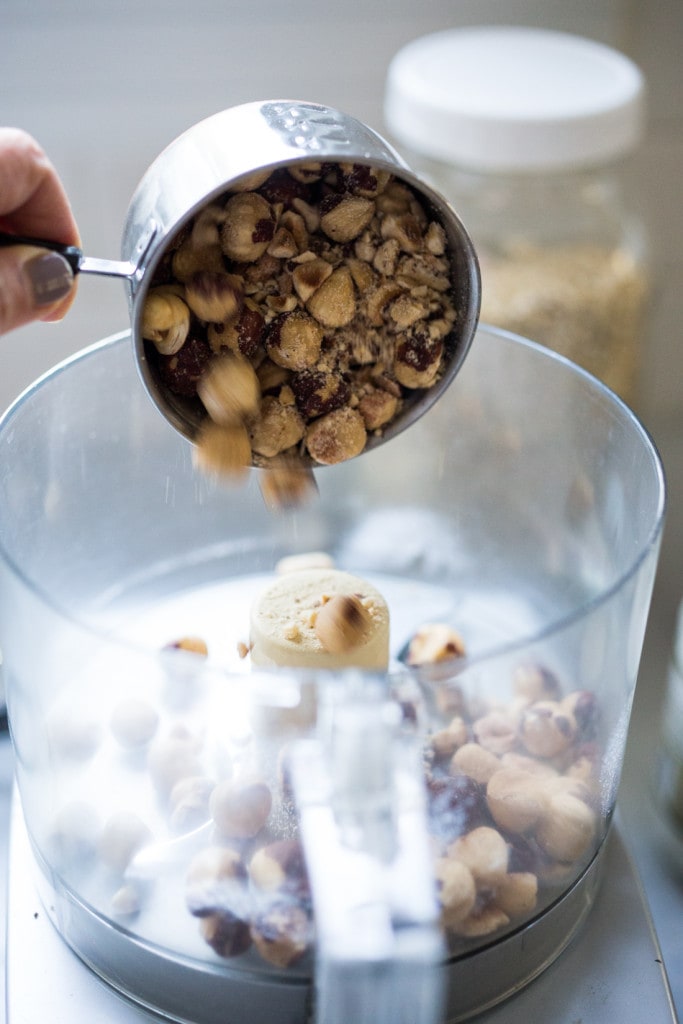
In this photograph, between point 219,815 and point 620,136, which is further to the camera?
point 620,136

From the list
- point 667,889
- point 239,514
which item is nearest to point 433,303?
point 239,514

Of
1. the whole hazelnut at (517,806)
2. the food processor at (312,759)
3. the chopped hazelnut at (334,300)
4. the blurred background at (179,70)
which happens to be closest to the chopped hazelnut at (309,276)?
the chopped hazelnut at (334,300)

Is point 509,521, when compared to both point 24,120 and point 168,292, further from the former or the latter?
point 24,120

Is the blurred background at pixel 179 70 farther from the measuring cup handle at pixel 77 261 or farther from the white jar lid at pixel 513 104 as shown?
the measuring cup handle at pixel 77 261

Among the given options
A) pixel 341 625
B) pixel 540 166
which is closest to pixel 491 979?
pixel 341 625

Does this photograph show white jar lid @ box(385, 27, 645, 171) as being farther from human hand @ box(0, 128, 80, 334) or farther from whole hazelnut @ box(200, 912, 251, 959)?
whole hazelnut @ box(200, 912, 251, 959)

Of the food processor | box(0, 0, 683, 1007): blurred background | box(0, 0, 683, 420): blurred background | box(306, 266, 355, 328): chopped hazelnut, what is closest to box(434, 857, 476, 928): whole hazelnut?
the food processor

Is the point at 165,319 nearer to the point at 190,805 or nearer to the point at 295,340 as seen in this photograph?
the point at 295,340
